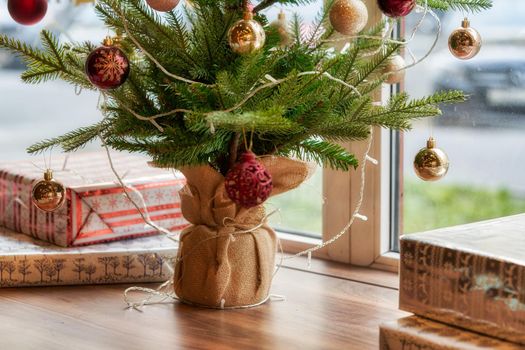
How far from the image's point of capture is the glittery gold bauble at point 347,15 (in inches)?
42.3

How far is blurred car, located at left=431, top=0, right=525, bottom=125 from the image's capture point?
1.31 metres

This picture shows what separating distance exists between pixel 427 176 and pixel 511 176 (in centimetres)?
25

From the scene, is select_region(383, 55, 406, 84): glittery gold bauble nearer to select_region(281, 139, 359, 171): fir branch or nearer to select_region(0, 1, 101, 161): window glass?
select_region(281, 139, 359, 171): fir branch

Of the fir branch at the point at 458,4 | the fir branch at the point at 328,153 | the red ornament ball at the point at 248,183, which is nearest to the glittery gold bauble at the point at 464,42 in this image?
the fir branch at the point at 458,4

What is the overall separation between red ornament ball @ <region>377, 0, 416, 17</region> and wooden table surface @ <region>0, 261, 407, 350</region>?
36 cm

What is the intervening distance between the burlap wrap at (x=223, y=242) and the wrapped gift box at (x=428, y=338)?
285 mm

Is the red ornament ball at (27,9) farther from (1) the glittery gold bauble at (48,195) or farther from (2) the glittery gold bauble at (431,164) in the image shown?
(2) the glittery gold bauble at (431,164)

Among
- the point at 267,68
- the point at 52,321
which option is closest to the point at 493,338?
the point at 267,68

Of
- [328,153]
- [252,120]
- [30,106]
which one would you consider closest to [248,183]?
[252,120]

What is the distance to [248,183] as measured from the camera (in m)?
0.97

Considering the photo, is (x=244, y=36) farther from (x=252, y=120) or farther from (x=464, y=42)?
(x=464, y=42)

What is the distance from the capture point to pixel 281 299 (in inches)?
49.4

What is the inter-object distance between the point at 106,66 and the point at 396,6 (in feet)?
1.05

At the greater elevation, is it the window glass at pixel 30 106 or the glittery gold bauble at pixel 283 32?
the glittery gold bauble at pixel 283 32
